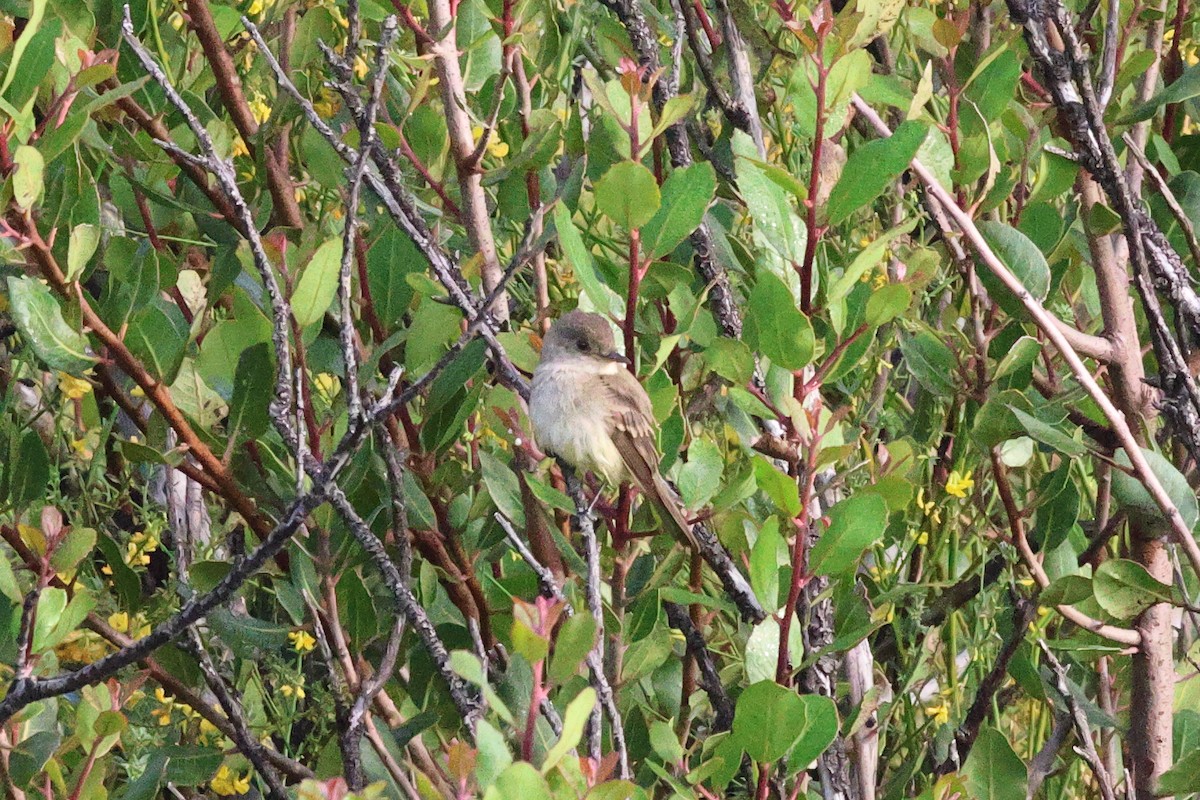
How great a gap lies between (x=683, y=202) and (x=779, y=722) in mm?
790

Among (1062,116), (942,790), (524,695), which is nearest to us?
(524,695)

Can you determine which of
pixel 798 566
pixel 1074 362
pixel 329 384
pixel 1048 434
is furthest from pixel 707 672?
pixel 329 384

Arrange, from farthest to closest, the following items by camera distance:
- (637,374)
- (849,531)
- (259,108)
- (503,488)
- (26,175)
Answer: (259,108) → (503,488) → (637,374) → (849,531) → (26,175)

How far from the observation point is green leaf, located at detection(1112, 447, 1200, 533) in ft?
8.18

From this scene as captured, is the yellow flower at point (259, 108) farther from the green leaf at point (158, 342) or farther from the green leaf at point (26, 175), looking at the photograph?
the green leaf at point (26, 175)

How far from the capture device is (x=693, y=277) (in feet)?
8.81

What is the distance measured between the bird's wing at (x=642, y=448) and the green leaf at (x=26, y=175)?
1.01 metres

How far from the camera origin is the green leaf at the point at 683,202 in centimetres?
226

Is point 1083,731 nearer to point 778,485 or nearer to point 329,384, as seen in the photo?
point 778,485

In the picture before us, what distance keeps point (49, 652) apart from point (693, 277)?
4.21 feet

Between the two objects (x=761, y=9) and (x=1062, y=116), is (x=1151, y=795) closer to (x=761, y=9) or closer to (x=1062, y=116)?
(x=1062, y=116)

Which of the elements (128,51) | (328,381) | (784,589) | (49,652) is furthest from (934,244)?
(49,652)

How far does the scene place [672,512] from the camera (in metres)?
2.61

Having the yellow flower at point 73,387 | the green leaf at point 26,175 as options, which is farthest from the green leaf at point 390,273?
the green leaf at point 26,175
